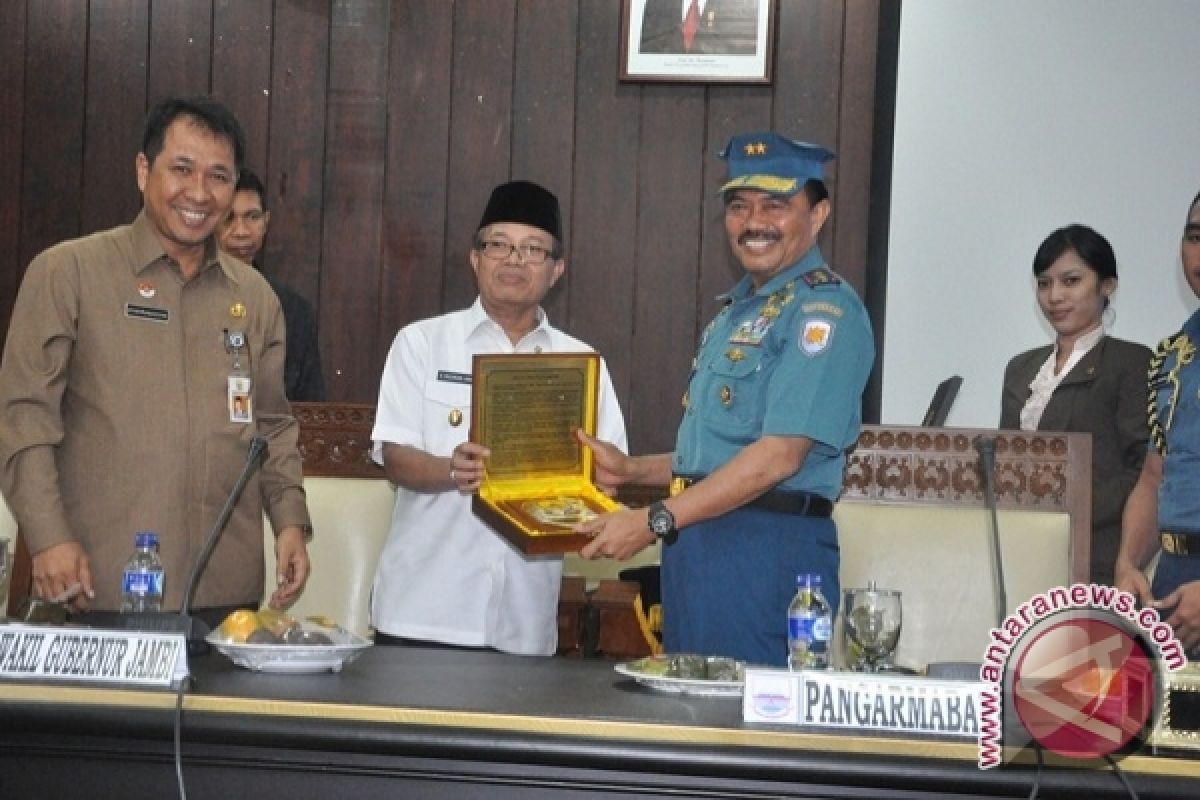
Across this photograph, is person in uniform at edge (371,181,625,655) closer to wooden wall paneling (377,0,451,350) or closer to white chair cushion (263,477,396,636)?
white chair cushion (263,477,396,636)

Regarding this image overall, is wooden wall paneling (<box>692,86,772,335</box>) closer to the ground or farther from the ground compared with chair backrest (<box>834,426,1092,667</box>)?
farther from the ground

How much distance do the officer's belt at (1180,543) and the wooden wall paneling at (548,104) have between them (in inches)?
88.6

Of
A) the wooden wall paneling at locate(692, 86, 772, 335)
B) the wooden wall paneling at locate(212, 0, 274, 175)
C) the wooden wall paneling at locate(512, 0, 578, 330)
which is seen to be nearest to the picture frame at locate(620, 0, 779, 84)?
the wooden wall paneling at locate(692, 86, 772, 335)

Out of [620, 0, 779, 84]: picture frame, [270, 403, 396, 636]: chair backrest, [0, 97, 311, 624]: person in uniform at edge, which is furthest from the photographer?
[620, 0, 779, 84]: picture frame

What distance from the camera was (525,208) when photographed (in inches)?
118

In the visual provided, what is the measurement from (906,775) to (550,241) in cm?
163

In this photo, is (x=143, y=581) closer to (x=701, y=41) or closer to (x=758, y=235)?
(x=758, y=235)

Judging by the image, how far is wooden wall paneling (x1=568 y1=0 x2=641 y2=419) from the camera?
463cm

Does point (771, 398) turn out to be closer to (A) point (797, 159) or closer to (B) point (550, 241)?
(A) point (797, 159)

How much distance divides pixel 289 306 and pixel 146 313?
5.53ft

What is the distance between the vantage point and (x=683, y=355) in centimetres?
462

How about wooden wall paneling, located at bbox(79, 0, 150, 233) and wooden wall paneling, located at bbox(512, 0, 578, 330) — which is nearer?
wooden wall paneling, located at bbox(512, 0, 578, 330)

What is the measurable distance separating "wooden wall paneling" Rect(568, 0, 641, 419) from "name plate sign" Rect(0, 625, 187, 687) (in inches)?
114

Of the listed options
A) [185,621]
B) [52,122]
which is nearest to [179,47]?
[52,122]
